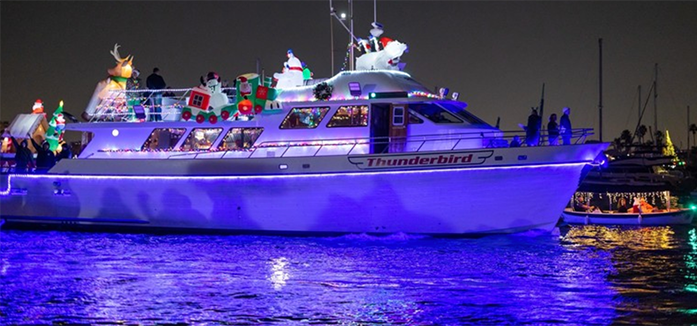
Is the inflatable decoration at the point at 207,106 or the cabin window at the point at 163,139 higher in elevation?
the inflatable decoration at the point at 207,106

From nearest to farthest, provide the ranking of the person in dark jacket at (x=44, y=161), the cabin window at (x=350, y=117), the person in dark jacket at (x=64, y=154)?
the cabin window at (x=350, y=117), the person in dark jacket at (x=44, y=161), the person in dark jacket at (x=64, y=154)

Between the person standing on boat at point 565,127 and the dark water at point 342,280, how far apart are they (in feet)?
7.16

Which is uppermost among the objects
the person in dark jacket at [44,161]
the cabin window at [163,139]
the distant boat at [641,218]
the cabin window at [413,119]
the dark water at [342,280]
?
the cabin window at [413,119]

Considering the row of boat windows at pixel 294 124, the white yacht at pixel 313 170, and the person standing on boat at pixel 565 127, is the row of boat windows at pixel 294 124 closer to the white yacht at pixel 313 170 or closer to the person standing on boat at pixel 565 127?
the white yacht at pixel 313 170

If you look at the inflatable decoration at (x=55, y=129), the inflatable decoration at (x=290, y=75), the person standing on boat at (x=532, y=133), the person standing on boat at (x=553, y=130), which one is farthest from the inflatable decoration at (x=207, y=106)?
the person standing on boat at (x=553, y=130)

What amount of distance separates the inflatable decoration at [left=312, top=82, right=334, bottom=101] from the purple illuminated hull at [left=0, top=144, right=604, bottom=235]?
2.11 m

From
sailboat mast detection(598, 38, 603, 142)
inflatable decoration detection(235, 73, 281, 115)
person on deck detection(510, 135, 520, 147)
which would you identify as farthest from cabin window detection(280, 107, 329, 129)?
sailboat mast detection(598, 38, 603, 142)

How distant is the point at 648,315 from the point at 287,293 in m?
5.21

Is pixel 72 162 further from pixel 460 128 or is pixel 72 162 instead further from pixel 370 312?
pixel 370 312

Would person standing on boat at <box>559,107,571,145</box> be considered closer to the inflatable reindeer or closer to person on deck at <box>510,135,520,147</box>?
person on deck at <box>510,135,520,147</box>

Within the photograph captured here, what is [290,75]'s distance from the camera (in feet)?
65.2

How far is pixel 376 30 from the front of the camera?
19578 mm

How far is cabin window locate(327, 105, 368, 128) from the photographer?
18.6 metres

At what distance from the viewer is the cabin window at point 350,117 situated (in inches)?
733
